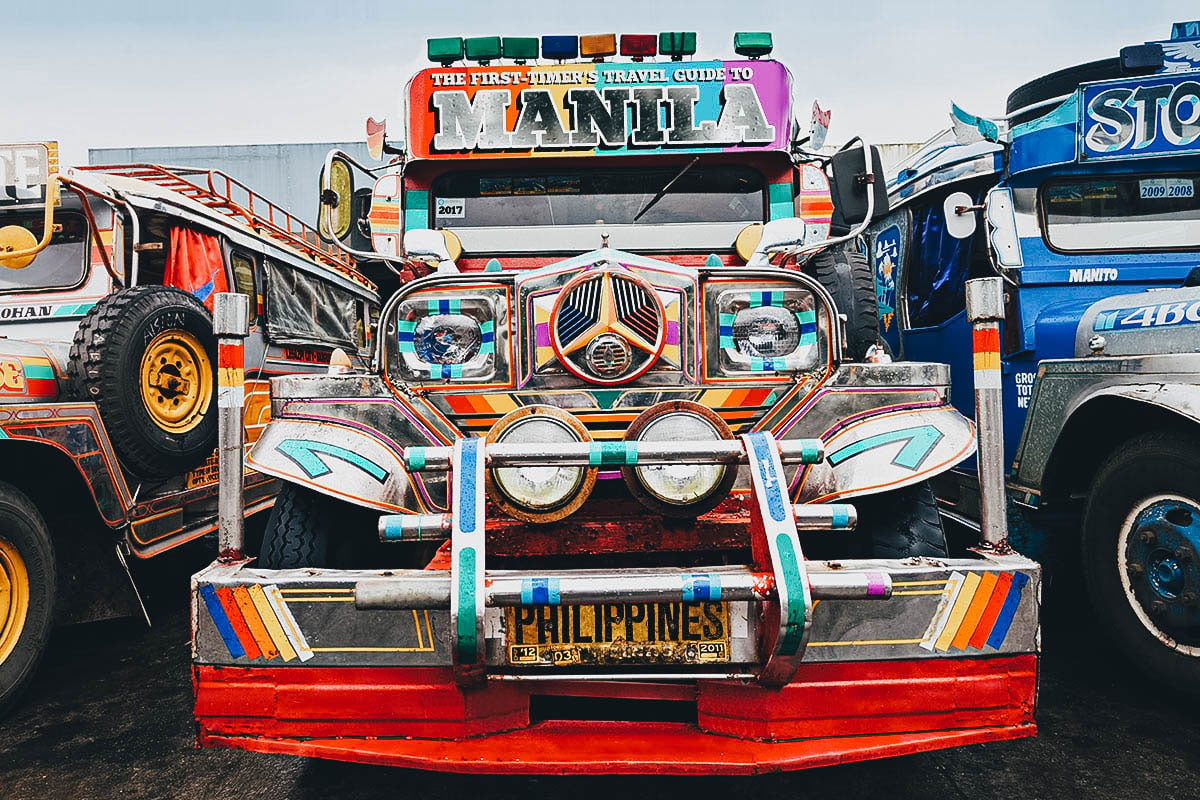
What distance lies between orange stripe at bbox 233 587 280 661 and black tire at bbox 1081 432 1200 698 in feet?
11.2

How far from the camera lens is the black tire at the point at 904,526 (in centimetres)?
250

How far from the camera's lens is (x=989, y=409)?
7.14 feet

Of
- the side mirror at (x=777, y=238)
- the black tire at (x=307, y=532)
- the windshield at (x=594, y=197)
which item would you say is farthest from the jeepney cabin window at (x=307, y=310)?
the side mirror at (x=777, y=238)

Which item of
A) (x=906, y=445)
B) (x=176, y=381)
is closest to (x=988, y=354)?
(x=906, y=445)

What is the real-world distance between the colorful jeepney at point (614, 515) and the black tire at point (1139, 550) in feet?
4.55

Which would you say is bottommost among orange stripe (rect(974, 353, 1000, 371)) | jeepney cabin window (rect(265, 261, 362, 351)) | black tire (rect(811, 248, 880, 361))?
orange stripe (rect(974, 353, 1000, 371))

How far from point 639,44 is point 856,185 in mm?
1294

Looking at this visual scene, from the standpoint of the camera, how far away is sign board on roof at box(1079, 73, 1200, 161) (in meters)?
4.26

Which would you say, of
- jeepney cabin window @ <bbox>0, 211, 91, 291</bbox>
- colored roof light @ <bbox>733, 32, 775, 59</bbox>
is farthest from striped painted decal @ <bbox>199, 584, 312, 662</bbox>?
jeepney cabin window @ <bbox>0, 211, 91, 291</bbox>

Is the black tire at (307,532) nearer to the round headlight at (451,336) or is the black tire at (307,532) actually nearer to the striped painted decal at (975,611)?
the round headlight at (451,336)

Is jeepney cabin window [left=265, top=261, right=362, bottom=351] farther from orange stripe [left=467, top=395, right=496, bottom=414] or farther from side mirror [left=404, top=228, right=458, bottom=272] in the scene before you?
orange stripe [left=467, top=395, right=496, bottom=414]

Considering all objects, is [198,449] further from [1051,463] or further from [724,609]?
[1051,463]

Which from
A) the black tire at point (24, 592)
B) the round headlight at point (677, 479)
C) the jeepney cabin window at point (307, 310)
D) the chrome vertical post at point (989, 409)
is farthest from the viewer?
the jeepney cabin window at point (307, 310)

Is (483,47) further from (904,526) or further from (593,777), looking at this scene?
(593,777)
